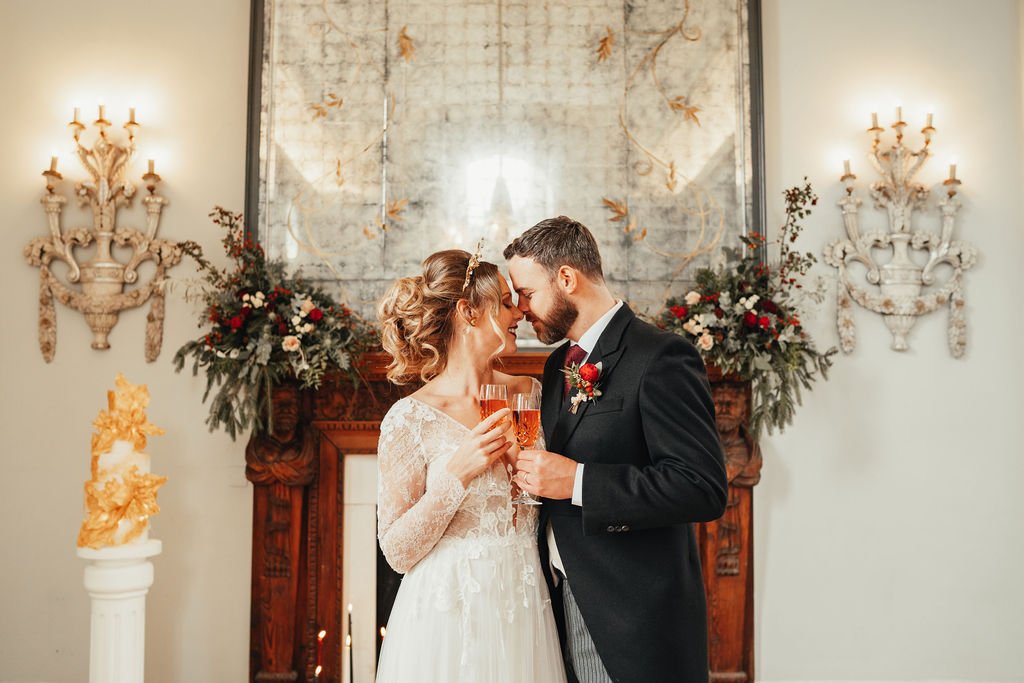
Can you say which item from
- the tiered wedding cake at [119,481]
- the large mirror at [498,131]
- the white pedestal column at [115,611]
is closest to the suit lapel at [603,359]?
the large mirror at [498,131]

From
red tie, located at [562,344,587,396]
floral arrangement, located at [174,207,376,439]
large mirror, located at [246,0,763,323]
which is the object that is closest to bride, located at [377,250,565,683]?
red tie, located at [562,344,587,396]

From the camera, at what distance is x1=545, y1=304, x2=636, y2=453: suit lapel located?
2104 mm

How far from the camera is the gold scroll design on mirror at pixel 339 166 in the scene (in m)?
4.03

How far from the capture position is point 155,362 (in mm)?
4078

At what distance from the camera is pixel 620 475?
1.93m

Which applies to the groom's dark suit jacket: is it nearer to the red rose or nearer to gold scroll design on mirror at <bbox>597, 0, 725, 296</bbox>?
the red rose

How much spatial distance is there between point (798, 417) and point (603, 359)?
2.37m

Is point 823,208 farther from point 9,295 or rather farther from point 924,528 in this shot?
point 9,295

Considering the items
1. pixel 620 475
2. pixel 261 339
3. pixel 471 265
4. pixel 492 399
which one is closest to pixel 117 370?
pixel 261 339

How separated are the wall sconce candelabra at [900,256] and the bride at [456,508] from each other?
95.1 inches

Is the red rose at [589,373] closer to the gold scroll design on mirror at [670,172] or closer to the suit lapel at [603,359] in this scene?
the suit lapel at [603,359]

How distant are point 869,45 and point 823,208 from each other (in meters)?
0.94

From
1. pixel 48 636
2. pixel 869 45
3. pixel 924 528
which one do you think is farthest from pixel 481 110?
pixel 48 636

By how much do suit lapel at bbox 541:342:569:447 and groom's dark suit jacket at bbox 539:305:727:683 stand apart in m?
0.14
